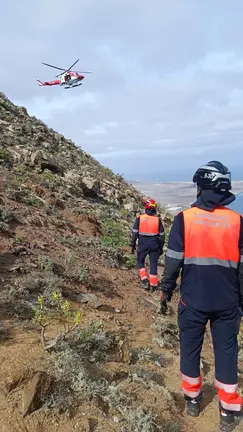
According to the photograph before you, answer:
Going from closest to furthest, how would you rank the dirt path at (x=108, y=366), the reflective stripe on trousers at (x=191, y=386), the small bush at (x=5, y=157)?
the dirt path at (x=108, y=366), the reflective stripe on trousers at (x=191, y=386), the small bush at (x=5, y=157)

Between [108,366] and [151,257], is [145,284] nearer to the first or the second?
[151,257]

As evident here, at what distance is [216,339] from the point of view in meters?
3.50

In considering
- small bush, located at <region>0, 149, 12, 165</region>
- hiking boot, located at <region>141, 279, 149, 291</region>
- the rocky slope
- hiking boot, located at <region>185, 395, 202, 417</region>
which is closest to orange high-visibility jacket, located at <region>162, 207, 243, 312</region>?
hiking boot, located at <region>185, 395, 202, 417</region>

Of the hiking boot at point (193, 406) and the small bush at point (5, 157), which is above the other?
the small bush at point (5, 157)

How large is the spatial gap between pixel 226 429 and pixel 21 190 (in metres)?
8.57

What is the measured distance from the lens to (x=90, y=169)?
1900 cm

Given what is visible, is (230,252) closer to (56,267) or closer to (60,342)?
(60,342)

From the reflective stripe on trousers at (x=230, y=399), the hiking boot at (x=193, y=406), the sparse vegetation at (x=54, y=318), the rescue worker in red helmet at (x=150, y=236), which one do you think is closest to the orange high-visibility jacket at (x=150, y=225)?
the rescue worker in red helmet at (x=150, y=236)

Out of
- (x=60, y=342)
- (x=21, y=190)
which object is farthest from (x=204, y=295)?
(x=21, y=190)

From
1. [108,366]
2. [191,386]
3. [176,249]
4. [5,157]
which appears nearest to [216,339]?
[191,386]

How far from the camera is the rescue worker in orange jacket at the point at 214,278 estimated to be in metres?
3.42

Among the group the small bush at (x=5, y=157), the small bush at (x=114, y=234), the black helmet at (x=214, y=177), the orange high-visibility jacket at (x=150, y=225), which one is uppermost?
the small bush at (x=5, y=157)

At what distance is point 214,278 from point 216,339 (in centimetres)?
61

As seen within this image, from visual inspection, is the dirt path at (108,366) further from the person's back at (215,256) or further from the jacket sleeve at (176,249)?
the jacket sleeve at (176,249)
